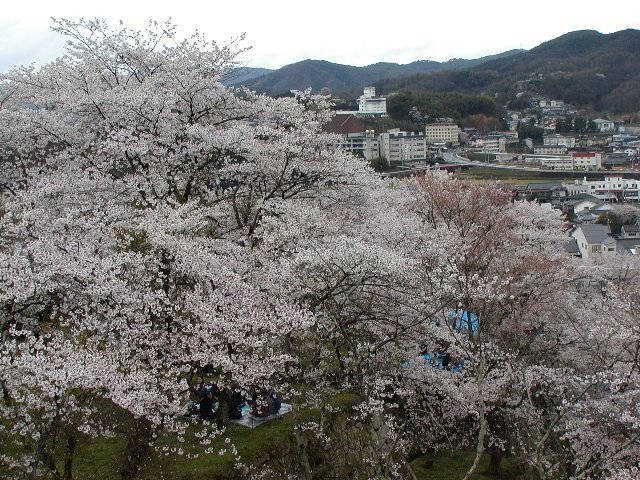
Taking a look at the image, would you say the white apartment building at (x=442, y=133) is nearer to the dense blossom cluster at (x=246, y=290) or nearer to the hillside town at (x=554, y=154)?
the hillside town at (x=554, y=154)

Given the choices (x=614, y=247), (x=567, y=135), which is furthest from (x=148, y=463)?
(x=567, y=135)

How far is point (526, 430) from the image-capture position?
11.8m

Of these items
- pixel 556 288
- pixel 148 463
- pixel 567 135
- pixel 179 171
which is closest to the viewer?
pixel 148 463

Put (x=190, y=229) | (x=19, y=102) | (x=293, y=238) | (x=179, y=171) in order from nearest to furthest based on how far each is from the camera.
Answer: (x=190, y=229), (x=293, y=238), (x=179, y=171), (x=19, y=102)

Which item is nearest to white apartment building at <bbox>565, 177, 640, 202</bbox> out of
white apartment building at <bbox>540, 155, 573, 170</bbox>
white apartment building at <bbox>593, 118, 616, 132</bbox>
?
white apartment building at <bbox>540, 155, 573, 170</bbox>

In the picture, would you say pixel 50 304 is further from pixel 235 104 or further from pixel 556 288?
pixel 556 288

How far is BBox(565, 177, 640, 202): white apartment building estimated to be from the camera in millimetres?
69750

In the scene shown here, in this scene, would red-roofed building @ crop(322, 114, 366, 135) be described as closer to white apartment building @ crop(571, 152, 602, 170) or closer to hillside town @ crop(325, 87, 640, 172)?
hillside town @ crop(325, 87, 640, 172)

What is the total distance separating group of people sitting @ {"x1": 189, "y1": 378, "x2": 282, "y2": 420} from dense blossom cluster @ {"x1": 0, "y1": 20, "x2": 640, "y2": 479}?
672 millimetres

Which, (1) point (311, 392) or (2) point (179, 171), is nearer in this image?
(1) point (311, 392)

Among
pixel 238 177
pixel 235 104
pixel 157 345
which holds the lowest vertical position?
pixel 157 345

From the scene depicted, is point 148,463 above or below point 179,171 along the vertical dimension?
below

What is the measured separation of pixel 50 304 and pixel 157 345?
7.58 feet

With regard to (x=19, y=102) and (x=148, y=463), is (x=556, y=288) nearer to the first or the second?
(x=148, y=463)
